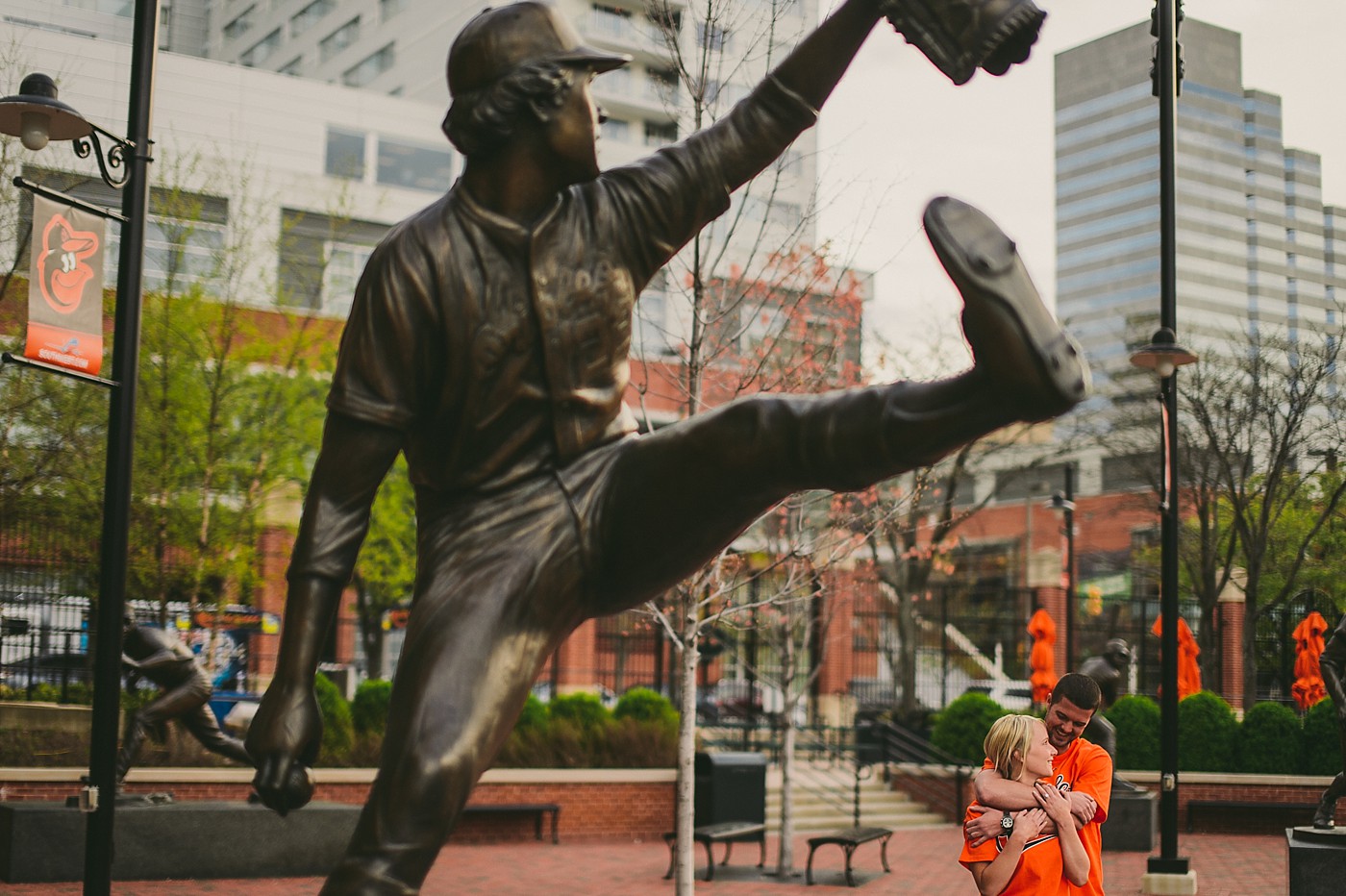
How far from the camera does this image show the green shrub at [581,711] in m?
19.6

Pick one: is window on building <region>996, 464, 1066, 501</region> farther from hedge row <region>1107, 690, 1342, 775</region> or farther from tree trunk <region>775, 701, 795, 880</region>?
tree trunk <region>775, 701, 795, 880</region>

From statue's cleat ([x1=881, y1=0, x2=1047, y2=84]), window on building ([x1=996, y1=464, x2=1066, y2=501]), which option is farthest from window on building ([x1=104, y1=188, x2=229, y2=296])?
window on building ([x1=996, y1=464, x2=1066, y2=501])

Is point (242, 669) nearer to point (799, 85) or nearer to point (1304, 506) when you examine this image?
point (1304, 506)

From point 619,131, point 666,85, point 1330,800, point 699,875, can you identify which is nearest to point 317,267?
point 666,85

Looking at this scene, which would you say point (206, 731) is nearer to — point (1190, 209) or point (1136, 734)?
point (1136, 734)

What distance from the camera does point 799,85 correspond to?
2.95 metres

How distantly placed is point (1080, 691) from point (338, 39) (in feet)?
173

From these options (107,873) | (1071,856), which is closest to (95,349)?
(107,873)

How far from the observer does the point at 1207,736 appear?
821 inches

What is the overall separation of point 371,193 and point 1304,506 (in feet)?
80.9

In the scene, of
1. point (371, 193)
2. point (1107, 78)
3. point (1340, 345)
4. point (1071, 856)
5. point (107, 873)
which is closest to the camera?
point (1071, 856)

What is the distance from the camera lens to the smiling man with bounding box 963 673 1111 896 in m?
4.77

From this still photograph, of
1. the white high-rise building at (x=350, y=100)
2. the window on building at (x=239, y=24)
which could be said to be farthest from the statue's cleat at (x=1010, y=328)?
the window on building at (x=239, y=24)

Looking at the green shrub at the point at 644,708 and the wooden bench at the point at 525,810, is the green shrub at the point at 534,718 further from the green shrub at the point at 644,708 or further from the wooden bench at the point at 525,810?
the wooden bench at the point at 525,810
